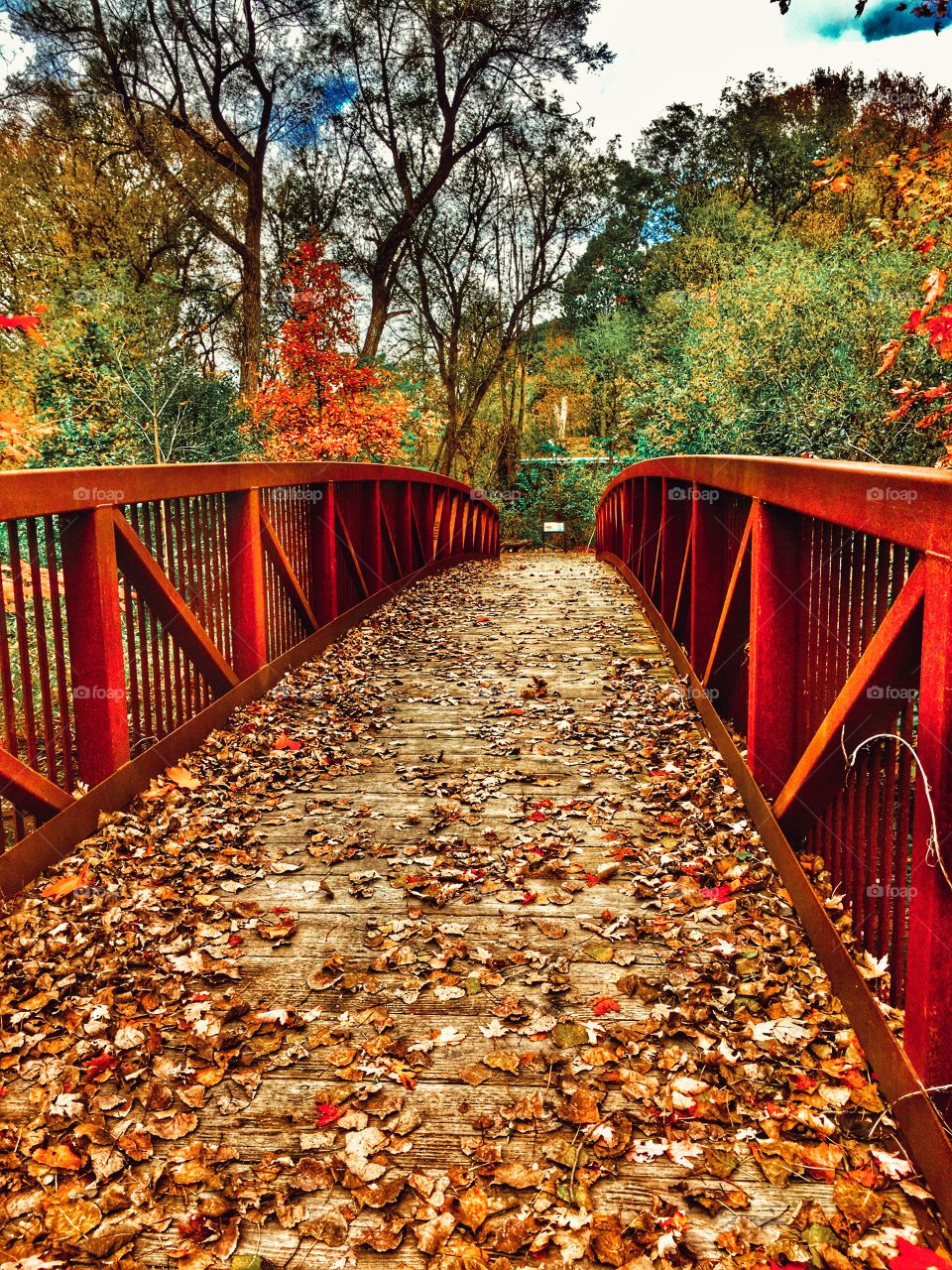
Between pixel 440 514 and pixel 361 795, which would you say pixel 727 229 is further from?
pixel 361 795

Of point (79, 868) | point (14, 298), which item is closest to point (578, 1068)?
point (79, 868)

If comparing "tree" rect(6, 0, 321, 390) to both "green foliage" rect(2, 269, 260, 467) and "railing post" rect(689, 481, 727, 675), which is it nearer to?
"green foliage" rect(2, 269, 260, 467)

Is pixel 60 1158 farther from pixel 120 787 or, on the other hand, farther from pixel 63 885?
pixel 120 787

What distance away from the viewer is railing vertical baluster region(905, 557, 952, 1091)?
83.3 inches

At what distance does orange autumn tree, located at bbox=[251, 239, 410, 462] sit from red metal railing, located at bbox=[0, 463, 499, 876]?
1143 centimetres

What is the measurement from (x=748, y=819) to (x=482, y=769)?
5.31 ft

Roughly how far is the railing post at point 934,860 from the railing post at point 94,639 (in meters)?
3.50

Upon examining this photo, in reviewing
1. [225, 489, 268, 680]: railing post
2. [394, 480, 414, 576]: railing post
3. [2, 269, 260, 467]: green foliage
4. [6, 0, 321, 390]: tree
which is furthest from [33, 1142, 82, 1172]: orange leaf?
[6, 0, 321, 390]: tree

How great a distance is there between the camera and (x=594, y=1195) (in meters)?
2.31

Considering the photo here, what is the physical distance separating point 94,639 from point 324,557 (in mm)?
3996

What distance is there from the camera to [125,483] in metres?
4.52

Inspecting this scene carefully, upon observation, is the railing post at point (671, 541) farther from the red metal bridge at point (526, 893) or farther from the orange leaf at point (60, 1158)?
the orange leaf at point (60, 1158)

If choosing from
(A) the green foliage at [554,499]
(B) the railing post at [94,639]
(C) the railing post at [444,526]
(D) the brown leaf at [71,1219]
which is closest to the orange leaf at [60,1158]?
(D) the brown leaf at [71,1219]

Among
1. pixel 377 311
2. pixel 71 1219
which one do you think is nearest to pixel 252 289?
pixel 377 311
